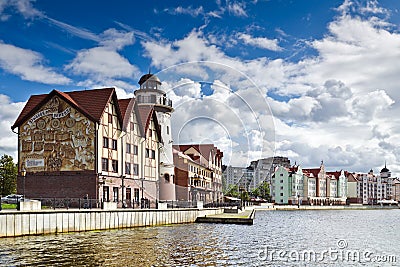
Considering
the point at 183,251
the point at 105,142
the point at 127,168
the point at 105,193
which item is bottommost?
the point at 183,251

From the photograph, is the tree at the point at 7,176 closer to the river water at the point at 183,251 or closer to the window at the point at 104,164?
the window at the point at 104,164

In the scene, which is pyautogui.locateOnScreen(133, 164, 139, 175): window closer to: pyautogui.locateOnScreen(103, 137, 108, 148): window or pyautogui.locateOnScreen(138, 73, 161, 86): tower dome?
pyautogui.locateOnScreen(103, 137, 108, 148): window

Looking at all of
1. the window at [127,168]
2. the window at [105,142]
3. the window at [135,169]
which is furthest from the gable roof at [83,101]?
the window at [135,169]

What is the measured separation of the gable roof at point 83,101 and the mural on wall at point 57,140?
59 cm

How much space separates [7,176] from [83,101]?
108ft

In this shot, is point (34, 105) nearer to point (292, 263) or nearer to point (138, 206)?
point (138, 206)

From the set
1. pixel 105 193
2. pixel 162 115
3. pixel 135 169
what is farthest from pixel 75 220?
pixel 162 115

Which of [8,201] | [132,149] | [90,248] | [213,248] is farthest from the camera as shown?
[132,149]

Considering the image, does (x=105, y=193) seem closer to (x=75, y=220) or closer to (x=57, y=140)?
(x=57, y=140)

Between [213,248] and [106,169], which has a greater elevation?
[106,169]

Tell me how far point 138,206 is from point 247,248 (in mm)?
25225

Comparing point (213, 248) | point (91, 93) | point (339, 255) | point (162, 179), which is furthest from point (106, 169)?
point (339, 255)

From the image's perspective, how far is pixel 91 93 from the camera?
6056 centimetres

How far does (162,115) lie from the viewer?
3083 inches
